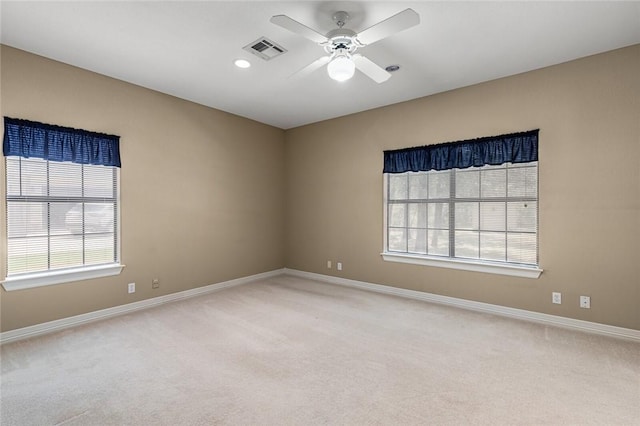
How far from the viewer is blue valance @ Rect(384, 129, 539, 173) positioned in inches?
140

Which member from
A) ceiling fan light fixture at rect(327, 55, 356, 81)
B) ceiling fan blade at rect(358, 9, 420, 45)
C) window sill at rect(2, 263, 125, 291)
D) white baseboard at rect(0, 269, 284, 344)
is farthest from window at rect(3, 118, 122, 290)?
ceiling fan blade at rect(358, 9, 420, 45)

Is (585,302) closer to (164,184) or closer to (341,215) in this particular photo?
(341,215)

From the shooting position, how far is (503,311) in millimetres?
3719

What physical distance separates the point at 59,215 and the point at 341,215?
3687 mm

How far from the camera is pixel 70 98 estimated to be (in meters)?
3.37

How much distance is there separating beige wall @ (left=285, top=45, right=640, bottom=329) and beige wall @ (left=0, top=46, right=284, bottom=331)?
7.01 feet

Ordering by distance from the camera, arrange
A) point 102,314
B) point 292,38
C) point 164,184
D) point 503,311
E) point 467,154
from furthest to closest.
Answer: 1. point 164,184
2. point 467,154
3. point 503,311
4. point 102,314
5. point 292,38

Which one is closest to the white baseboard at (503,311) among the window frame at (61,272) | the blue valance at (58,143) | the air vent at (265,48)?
the window frame at (61,272)

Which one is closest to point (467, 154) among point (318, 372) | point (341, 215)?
point (341, 215)

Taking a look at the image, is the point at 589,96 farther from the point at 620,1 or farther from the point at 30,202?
the point at 30,202

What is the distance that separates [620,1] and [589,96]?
110cm

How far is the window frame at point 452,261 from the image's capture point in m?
3.58

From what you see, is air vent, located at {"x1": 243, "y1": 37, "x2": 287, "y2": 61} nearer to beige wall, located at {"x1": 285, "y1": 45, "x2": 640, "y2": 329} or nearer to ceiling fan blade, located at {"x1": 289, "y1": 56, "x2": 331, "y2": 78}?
ceiling fan blade, located at {"x1": 289, "y1": 56, "x2": 331, "y2": 78}

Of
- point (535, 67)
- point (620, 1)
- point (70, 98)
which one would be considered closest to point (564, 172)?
point (535, 67)
